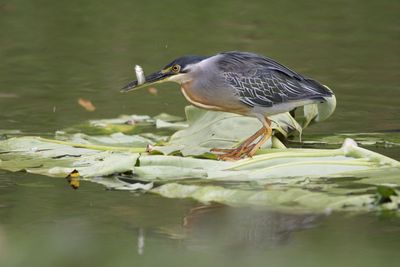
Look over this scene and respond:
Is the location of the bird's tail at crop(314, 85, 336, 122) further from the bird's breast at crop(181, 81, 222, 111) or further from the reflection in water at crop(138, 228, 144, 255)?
the reflection in water at crop(138, 228, 144, 255)

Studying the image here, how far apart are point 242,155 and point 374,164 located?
3.62 feet

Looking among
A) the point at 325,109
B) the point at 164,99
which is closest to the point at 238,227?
the point at 325,109

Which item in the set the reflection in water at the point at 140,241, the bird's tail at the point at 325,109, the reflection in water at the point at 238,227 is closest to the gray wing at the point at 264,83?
the bird's tail at the point at 325,109

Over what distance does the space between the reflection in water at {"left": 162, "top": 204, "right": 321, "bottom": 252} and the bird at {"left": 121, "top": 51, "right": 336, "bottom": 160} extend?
5.12 ft

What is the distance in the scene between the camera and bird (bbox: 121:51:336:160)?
8641 millimetres

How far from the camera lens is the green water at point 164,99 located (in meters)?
6.20

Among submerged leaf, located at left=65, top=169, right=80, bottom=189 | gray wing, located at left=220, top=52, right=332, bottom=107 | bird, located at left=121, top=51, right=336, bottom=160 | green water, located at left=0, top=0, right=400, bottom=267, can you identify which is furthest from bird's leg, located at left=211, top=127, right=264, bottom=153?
submerged leaf, located at left=65, top=169, right=80, bottom=189

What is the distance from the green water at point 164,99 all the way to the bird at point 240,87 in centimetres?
86

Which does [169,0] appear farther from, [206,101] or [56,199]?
[56,199]

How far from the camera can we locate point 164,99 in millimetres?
11359

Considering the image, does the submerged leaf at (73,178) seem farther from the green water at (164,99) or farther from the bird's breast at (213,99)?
the bird's breast at (213,99)

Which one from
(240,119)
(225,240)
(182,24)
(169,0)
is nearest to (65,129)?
(240,119)

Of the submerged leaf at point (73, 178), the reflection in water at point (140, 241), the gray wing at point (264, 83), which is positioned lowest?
the reflection in water at point (140, 241)

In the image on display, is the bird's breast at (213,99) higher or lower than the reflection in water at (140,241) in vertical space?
higher
